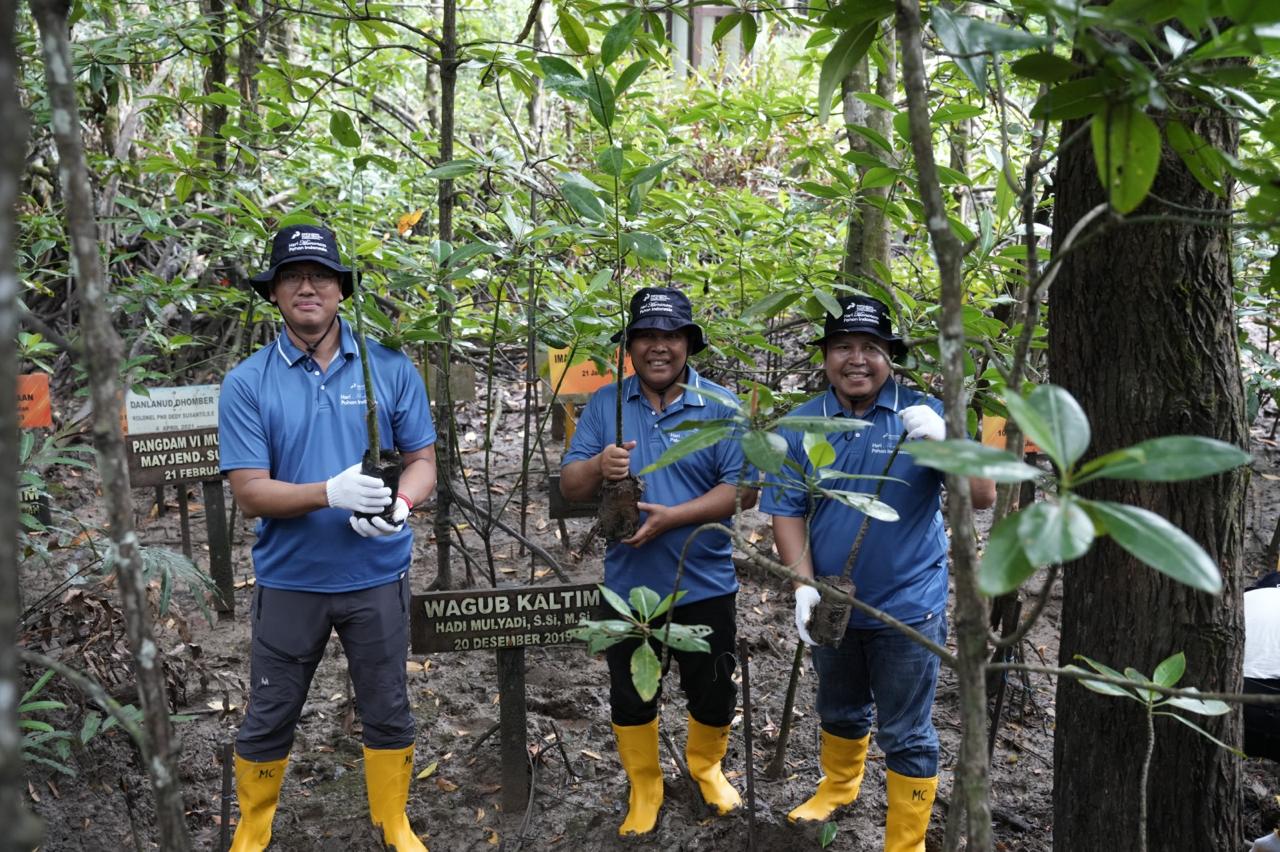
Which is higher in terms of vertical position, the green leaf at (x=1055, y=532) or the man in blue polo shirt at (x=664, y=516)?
the green leaf at (x=1055, y=532)

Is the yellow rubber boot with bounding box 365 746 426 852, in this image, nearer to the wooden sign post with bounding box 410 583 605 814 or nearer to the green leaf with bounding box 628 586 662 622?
the wooden sign post with bounding box 410 583 605 814

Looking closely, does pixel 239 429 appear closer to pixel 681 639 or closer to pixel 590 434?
pixel 590 434

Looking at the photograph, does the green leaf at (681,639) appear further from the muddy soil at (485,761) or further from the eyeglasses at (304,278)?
the eyeglasses at (304,278)

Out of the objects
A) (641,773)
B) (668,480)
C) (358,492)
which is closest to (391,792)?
(641,773)

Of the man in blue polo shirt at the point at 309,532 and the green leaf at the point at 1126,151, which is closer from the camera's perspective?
the green leaf at the point at 1126,151

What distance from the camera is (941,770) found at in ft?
11.0

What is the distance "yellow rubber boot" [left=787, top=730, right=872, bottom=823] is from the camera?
2.96 metres

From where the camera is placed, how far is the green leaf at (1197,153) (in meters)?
1.16

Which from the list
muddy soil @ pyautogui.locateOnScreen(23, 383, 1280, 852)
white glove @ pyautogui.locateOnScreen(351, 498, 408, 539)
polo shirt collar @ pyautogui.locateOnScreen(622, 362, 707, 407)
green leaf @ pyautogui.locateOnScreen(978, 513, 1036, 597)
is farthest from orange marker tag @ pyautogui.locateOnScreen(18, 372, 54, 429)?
green leaf @ pyautogui.locateOnScreen(978, 513, 1036, 597)

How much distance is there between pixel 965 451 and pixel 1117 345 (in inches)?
46.7

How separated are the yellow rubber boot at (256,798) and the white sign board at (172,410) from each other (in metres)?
1.96

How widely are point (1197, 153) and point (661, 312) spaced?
1.72 m

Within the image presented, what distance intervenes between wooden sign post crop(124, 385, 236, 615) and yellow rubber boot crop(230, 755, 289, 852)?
61.6 inches

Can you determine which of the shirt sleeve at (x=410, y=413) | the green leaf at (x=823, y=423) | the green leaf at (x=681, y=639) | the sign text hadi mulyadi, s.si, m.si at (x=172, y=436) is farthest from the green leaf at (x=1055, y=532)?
the sign text hadi mulyadi, s.si, m.si at (x=172, y=436)
